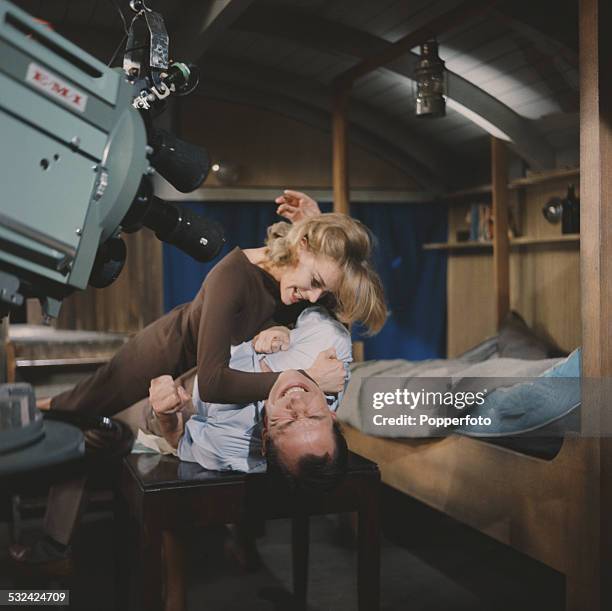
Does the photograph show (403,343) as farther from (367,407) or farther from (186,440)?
(186,440)

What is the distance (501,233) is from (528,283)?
0.60 metres

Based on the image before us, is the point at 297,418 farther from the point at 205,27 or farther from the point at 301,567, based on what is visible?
the point at 205,27

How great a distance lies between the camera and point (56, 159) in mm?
832

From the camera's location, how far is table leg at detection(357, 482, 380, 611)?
193 cm

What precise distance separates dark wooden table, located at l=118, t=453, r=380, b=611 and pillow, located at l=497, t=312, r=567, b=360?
2.31m

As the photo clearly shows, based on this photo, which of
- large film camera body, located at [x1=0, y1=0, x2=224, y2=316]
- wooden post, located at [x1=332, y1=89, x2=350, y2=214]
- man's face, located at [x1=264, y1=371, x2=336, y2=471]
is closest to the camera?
large film camera body, located at [x1=0, y1=0, x2=224, y2=316]

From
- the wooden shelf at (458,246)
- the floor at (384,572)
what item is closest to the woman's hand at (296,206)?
the floor at (384,572)

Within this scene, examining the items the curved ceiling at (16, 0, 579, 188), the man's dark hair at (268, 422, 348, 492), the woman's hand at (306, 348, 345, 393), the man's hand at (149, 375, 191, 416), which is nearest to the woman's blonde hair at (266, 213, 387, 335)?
the woman's hand at (306, 348, 345, 393)

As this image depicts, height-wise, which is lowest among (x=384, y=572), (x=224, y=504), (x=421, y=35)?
(x=384, y=572)

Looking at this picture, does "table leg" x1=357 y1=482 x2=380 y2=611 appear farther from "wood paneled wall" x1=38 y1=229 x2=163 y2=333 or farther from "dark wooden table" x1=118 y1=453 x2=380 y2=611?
"wood paneled wall" x1=38 y1=229 x2=163 y2=333

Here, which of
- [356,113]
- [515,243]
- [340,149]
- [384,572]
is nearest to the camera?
[384,572]

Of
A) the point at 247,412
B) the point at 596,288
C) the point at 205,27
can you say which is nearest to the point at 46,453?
the point at 247,412

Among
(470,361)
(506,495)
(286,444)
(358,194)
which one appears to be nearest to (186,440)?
(286,444)

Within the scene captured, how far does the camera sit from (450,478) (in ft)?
9.05
